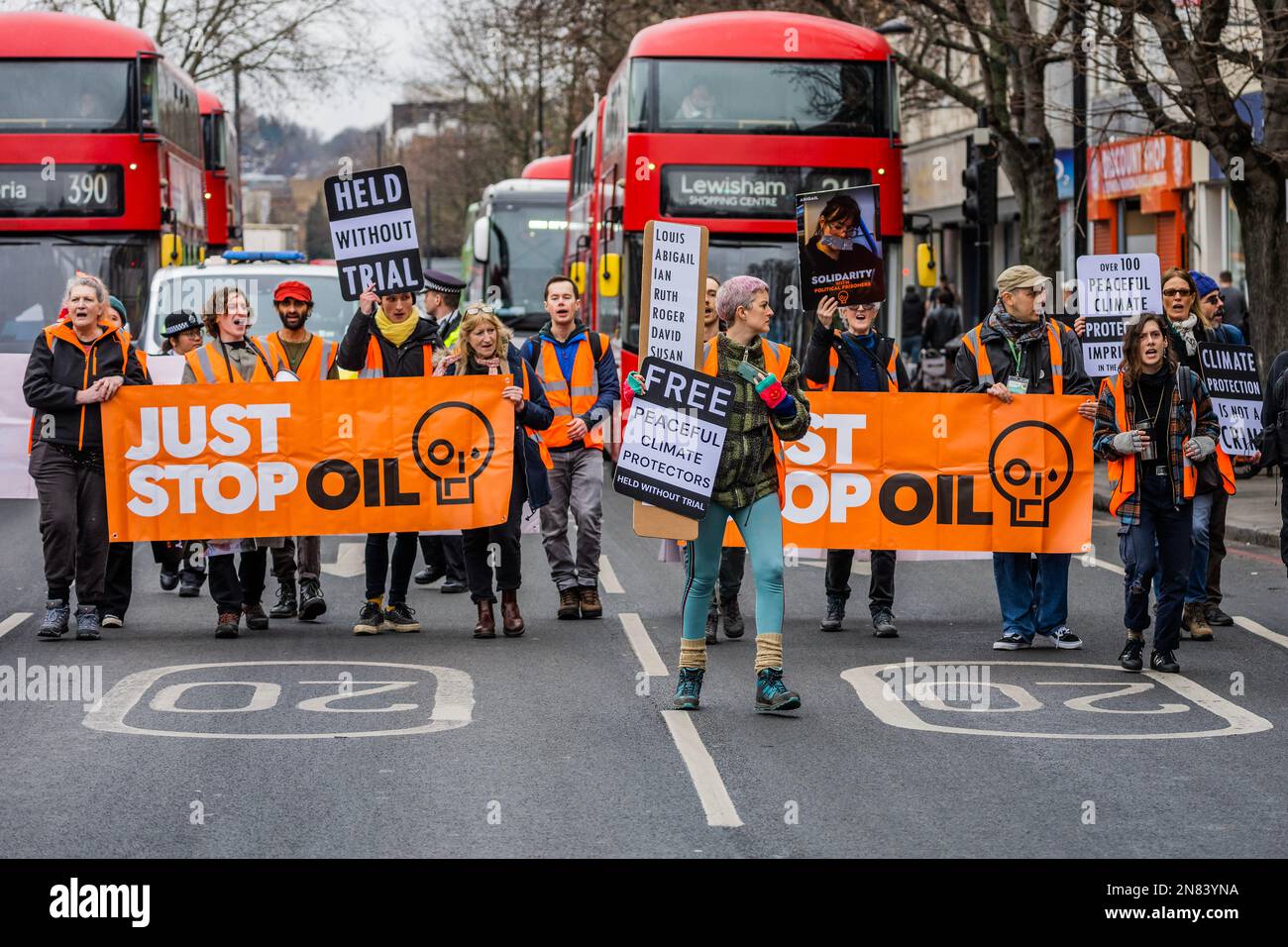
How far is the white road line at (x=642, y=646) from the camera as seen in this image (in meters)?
9.97

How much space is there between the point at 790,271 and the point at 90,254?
282 inches

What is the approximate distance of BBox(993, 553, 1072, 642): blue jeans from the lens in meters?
10.7

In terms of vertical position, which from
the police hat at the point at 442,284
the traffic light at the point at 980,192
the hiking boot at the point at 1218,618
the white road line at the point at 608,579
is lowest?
the hiking boot at the point at 1218,618

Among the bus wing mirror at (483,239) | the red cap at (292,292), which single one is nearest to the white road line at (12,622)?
the red cap at (292,292)

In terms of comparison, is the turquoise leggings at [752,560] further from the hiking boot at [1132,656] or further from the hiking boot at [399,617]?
the hiking boot at [399,617]

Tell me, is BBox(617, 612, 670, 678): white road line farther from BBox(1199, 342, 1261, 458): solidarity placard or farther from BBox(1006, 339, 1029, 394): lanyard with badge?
BBox(1199, 342, 1261, 458): solidarity placard

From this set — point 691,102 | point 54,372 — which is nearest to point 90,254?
point 691,102

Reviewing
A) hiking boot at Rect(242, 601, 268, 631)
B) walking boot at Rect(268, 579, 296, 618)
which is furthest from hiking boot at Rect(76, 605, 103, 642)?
walking boot at Rect(268, 579, 296, 618)

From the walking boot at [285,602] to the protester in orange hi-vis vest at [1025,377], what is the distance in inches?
158

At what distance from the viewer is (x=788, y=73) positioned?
19766mm

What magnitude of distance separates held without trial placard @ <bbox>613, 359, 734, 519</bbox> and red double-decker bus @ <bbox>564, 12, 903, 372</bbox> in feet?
36.2

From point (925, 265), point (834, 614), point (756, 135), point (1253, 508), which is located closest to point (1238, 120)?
point (925, 265)

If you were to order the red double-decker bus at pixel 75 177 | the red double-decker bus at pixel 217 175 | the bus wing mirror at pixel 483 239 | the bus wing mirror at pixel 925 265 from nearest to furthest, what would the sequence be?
the bus wing mirror at pixel 925 265
the red double-decker bus at pixel 75 177
the red double-decker bus at pixel 217 175
the bus wing mirror at pixel 483 239

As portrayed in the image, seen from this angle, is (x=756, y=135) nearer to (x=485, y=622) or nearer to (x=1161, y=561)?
(x=485, y=622)
